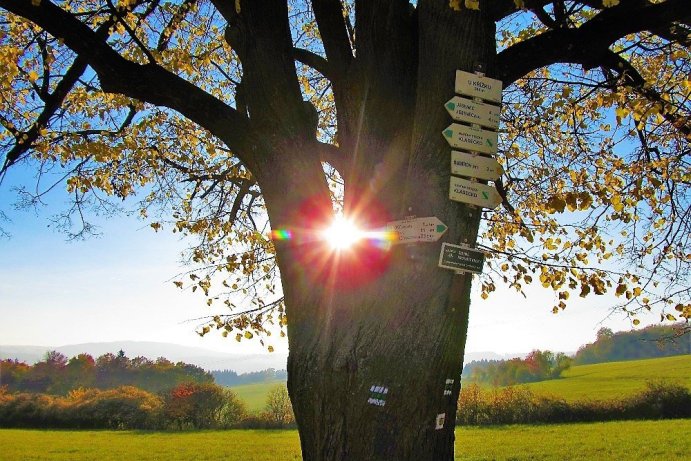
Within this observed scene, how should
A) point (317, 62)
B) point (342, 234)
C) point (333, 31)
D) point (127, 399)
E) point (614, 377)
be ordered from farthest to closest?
point (614, 377), point (127, 399), point (317, 62), point (333, 31), point (342, 234)

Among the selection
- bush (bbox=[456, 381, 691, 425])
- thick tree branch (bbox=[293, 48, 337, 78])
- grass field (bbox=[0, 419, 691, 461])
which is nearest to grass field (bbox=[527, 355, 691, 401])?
bush (bbox=[456, 381, 691, 425])

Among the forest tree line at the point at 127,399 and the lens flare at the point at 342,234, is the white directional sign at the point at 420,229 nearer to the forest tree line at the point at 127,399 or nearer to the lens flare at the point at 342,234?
the lens flare at the point at 342,234

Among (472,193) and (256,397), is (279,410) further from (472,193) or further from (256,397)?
(472,193)

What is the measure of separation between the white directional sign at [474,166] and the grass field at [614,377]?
31751mm

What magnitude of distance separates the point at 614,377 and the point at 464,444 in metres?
27.5

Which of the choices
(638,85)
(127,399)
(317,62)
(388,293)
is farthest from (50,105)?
(127,399)

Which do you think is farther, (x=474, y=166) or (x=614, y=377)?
(x=614, y=377)

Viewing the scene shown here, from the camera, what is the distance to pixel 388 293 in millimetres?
3465

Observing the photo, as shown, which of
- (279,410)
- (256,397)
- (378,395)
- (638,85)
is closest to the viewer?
(378,395)

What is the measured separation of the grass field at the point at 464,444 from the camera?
68.1 ft

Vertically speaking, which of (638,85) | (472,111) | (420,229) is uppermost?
(638,85)

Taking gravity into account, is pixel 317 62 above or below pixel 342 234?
above

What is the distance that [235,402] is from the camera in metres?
32.2

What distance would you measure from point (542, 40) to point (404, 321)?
260 centimetres
